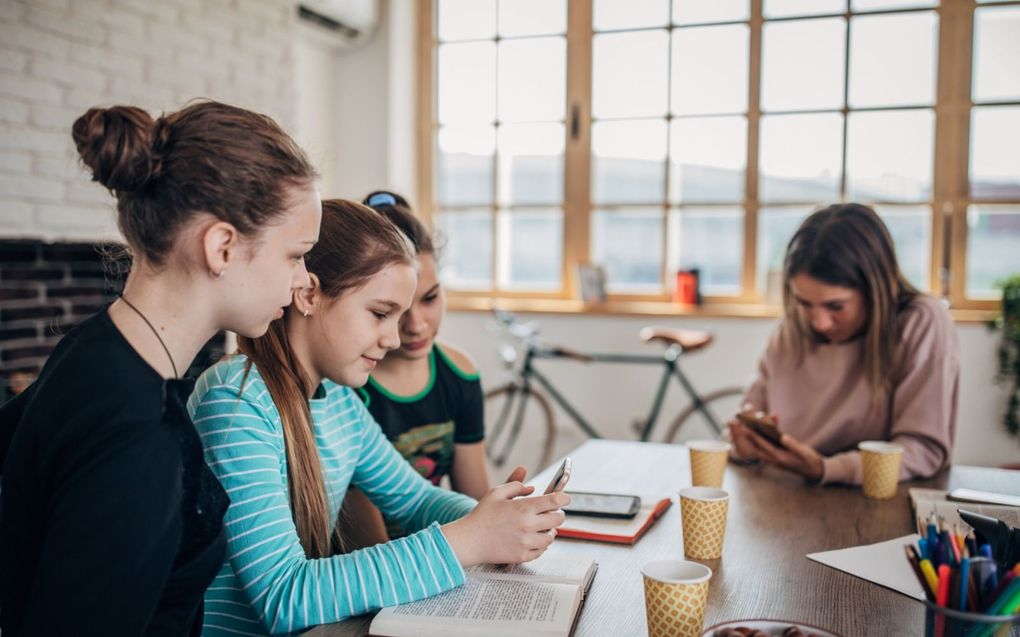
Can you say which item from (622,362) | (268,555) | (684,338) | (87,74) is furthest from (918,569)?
(622,362)

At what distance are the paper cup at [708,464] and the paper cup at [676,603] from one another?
657 millimetres

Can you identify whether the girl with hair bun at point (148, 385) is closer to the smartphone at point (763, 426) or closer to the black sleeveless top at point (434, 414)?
the black sleeveless top at point (434, 414)

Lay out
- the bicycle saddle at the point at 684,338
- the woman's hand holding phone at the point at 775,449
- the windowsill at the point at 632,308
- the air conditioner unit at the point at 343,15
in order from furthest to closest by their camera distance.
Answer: the air conditioner unit at the point at 343,15 < the windowsill at the point at 632,308 < the bicycle saddle at the point at 684,338 < the woman's hand holding phone at the point at 775,449

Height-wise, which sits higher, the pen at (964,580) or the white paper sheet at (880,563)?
the pen at (964,580)

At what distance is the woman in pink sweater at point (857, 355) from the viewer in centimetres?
179

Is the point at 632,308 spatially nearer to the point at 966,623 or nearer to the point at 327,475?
the point at 327,475

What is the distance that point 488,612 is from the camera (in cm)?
98

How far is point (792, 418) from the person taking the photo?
2.04 m

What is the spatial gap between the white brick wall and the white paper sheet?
6.88ft

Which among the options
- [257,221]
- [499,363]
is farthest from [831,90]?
[257,221]

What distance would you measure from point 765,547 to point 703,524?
5.5 inches

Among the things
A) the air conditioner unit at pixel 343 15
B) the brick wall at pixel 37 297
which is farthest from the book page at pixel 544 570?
the air conditioner unit at pixel 343 15

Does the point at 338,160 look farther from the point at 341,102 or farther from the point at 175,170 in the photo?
the point at 175,170

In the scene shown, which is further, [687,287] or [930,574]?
[687,287]
